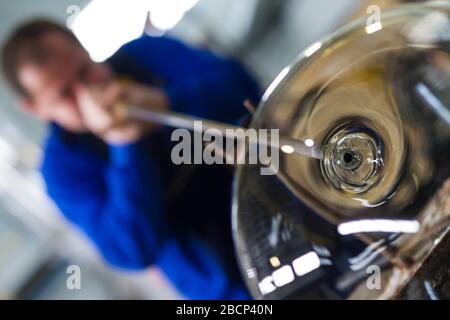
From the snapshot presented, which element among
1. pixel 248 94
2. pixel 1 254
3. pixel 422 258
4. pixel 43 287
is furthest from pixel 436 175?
pixel 1 254

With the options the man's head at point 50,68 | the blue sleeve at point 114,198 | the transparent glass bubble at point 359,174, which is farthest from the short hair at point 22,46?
the transparent glass bubble at point 359,174

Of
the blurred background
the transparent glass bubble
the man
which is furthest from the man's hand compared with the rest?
the transparent glass bubble

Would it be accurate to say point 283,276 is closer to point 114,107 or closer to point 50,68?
point 114,107

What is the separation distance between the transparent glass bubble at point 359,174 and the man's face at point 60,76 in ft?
1.34

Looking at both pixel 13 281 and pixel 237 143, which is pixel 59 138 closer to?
pixel 13 281

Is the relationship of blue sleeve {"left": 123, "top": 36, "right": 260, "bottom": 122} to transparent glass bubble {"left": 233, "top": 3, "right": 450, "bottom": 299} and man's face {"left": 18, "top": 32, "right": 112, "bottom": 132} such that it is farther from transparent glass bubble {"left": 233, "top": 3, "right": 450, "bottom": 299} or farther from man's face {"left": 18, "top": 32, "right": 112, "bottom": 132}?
transparent glass bubble {"left": 233, "top": 3, "right": 450, "bottom": 299}

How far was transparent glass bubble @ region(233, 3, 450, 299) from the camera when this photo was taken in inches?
12.3

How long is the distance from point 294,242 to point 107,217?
42 cm

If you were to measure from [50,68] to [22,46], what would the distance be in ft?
0.17

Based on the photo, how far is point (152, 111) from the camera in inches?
26.1

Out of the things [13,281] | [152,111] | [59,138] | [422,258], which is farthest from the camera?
[13,281]

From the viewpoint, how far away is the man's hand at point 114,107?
64 cm

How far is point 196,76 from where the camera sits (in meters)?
0.84

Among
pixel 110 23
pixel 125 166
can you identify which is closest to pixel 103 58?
pixel 110 23
